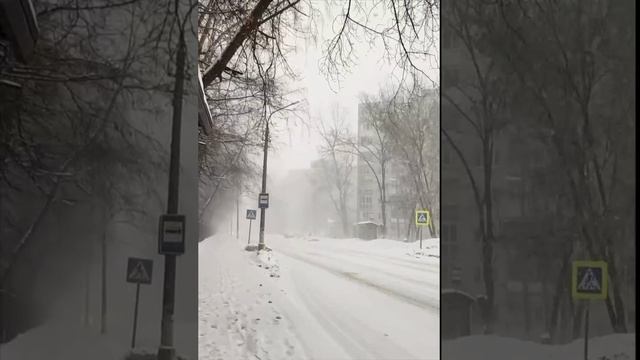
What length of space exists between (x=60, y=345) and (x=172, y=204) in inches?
25.6

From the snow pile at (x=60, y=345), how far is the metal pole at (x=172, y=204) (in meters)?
0.16

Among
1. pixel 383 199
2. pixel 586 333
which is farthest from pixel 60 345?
pixel 383 199

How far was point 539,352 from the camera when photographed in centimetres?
190

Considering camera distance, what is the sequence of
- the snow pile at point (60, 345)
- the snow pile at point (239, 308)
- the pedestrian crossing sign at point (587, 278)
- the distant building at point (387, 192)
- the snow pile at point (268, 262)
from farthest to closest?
1. the distant building at point (387, 192)
2. the snow pile at point (268, 262)
3. the snow pile at point (239, 308)
4. the pedestrian crossing sign at point (587, 278)
5. the snow pile at point (60, 345)

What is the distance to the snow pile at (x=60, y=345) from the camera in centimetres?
167

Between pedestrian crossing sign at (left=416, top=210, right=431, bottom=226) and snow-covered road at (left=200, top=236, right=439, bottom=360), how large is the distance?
0.17m

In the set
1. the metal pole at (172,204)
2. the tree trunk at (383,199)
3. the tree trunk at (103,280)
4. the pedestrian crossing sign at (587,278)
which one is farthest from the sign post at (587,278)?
the tree trunk at (103,280)

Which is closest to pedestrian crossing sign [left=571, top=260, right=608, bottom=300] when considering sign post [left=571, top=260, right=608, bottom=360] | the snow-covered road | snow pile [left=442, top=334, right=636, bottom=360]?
sign post [left=571, top=260, right=608, bottom=360]

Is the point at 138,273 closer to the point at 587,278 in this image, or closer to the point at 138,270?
the point at 138,270

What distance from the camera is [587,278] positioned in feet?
6.14

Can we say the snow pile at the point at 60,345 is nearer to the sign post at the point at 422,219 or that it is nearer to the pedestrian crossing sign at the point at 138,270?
the pedestrian crossing sign at the point at 138,270

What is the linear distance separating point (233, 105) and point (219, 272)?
1040mm

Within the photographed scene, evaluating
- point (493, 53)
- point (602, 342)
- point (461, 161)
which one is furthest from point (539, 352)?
point (493, 53)

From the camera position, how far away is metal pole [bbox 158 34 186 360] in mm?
1757
